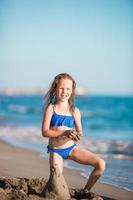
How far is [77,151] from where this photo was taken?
14.9ft

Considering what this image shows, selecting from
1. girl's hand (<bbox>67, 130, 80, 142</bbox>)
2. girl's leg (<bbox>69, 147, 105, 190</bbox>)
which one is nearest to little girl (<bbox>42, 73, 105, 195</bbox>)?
girl's leg (<bbox>69, 147, 105, 190</bbox>)

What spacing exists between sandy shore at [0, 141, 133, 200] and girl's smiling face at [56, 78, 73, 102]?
1174mm

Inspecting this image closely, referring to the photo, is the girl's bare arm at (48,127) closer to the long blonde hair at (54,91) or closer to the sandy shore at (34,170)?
the long blonde hair at (54,91)

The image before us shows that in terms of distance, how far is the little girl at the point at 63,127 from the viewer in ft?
14.8

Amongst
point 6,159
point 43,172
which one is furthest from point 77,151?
point 6,159

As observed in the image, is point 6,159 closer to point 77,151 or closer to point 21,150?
point 21,150

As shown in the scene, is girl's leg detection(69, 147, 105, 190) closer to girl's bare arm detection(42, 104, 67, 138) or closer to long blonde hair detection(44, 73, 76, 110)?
girl's bare arm detection(42, 104, 67, 138)

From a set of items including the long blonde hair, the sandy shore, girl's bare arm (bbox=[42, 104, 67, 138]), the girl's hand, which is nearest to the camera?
the girl's hand

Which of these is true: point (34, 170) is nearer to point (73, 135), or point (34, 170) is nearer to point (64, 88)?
point (64, 88)

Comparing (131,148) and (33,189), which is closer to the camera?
(33,189)

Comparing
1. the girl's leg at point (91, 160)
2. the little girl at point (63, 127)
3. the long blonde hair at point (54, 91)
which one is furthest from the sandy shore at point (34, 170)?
the long blonde hair at point (54, 91)

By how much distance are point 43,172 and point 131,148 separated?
13.2ft

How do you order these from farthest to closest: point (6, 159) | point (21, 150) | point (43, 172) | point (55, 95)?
point (21, 150), point (6, 159), point (43, 172), point (55, 95)

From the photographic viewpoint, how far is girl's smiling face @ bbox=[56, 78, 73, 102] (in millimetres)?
4602
